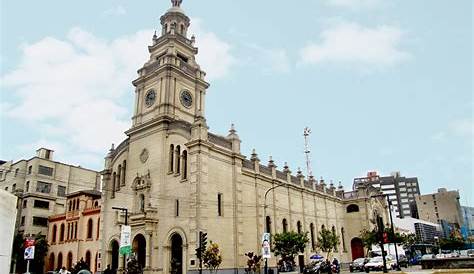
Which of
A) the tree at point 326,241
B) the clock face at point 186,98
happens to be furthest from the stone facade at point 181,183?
the tree at point 326,241

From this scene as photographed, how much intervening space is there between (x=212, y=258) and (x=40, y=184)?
45.0 metres

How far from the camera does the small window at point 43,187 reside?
218 ft

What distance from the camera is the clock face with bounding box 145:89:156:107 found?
4629cm

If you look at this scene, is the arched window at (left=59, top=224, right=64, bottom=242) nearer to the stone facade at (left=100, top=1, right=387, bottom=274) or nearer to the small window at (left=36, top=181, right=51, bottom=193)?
the small window at (left=36, top=181, right=51, bottom=193)

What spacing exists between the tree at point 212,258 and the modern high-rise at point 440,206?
13606 cm

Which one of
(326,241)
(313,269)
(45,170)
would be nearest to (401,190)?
(326,241)

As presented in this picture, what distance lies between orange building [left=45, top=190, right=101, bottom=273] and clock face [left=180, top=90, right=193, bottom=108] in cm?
1917

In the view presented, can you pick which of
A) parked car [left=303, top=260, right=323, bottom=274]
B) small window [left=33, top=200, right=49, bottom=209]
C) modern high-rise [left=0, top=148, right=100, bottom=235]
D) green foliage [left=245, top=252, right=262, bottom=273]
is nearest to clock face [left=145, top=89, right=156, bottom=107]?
green foliage [left=245, top=252, right=262, bottom=273]

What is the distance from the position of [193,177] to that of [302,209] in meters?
22.4

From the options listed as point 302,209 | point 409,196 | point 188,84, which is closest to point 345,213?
point 302,209

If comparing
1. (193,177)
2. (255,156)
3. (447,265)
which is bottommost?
(447,265)

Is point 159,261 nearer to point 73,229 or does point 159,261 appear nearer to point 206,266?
point 206,266

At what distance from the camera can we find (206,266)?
3481 centimetres

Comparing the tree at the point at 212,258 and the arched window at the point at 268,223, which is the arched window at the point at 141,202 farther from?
the arched window at the point at 268,223
